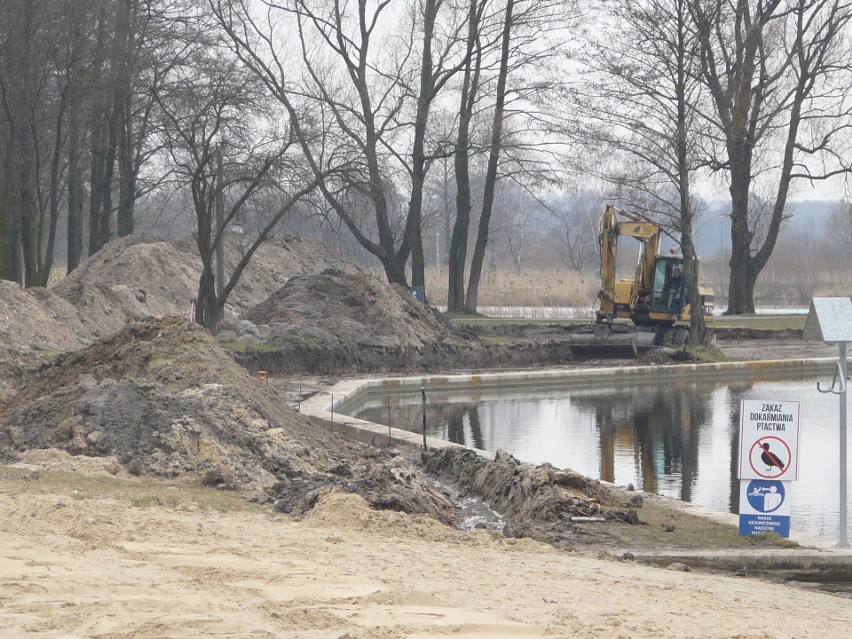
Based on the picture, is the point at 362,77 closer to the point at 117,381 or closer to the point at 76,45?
the point at 76,45

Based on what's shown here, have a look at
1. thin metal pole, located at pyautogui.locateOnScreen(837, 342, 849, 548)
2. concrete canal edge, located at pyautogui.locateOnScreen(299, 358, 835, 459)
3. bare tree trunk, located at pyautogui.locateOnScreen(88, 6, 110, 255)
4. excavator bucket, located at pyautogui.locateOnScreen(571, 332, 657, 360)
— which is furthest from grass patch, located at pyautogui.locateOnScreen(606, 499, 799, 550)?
bare tree trunk, located at pyautogui.locateOnScreen(88, 6, 110, 255)

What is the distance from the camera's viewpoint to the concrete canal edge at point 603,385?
28.7ft

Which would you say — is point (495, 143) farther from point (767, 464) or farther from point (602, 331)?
point (767, 464)

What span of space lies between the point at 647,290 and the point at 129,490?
86.5ft

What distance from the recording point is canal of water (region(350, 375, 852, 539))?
13070 mm

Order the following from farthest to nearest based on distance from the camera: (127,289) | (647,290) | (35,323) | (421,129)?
(421,129)
(647,290)
(127,289)
(35,323)

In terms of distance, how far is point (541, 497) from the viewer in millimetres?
10281

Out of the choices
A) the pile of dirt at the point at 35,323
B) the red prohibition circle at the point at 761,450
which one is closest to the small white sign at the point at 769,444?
the red prohibition circle at the point at 761,450

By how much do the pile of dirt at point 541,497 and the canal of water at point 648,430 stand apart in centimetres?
202

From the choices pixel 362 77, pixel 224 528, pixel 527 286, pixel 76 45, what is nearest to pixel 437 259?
pixel 527 286

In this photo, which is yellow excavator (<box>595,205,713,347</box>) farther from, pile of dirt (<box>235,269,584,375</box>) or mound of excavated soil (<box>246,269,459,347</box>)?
mound of excavated soil (<box>246,269,459,347</box>)

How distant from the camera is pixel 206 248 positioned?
26062mm

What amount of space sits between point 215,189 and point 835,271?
74.7 m

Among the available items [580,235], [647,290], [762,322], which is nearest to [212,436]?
[647,290]
